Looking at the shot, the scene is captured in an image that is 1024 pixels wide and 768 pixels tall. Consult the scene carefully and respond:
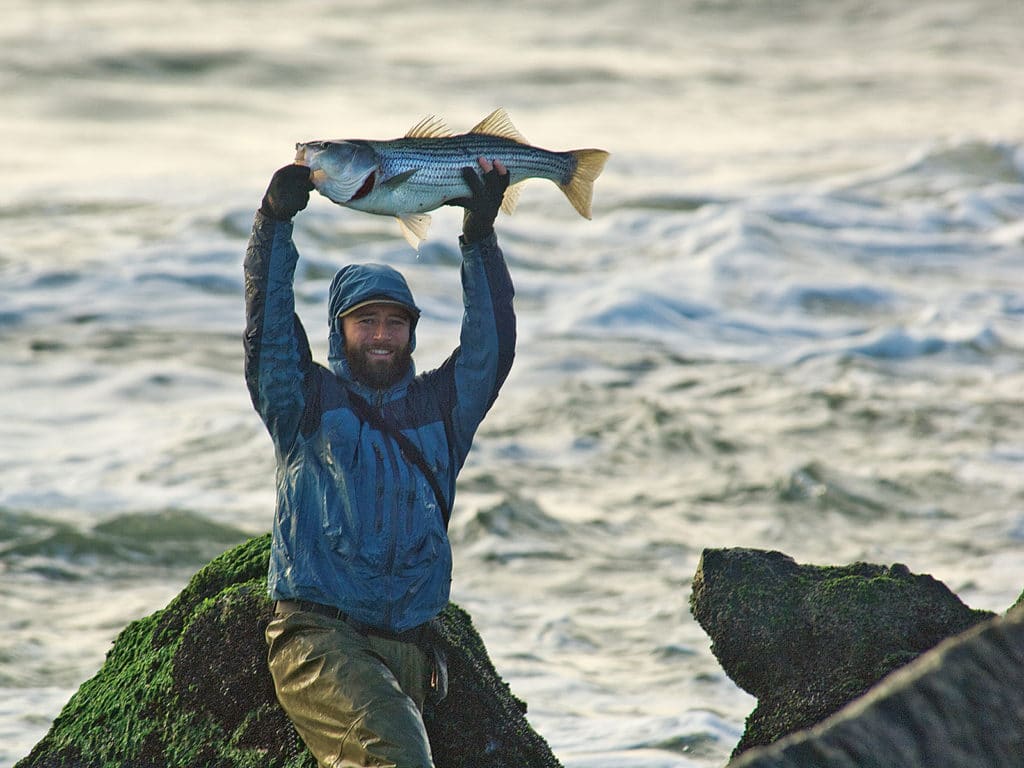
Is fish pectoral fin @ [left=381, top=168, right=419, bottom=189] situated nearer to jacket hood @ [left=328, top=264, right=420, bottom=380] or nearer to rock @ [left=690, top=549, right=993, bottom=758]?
jacket hood @ [left=328, top=264, right=420, bottom=380]

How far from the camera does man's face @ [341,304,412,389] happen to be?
5.58 m

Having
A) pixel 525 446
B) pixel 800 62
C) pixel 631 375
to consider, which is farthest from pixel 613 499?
pixel 800 62

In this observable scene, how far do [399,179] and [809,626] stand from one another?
8.08ft

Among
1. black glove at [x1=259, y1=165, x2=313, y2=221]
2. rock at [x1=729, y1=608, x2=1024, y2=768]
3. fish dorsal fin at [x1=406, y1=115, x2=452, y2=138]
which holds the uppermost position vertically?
fish dorsal fin at [x1=406, y1=115, x2=452, y2=138]

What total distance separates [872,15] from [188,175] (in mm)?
22270

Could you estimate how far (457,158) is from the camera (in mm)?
5477

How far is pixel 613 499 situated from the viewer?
45.0 feet

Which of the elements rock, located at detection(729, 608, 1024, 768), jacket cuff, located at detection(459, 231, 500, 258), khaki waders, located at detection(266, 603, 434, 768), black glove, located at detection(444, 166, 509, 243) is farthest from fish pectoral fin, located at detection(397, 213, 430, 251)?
rock, located at detection(729, 608, 1024, 768)

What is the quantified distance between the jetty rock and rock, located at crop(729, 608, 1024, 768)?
2.43m

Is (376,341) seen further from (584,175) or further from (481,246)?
(584,175)

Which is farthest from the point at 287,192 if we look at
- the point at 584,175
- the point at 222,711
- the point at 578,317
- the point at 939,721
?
the point at 578,317

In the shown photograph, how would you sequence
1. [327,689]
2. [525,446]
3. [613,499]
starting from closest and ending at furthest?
[327,689], [613,499], [525,446]

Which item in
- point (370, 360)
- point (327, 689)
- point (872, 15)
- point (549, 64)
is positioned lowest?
point (327, 689)

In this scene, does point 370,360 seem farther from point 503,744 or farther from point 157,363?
point 157,363
